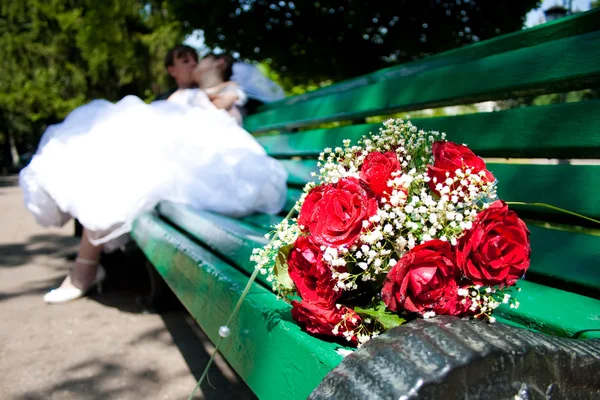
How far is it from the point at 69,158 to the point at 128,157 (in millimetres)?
362

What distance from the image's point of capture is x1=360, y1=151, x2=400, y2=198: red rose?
1166 mm

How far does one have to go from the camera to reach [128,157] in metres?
3.26

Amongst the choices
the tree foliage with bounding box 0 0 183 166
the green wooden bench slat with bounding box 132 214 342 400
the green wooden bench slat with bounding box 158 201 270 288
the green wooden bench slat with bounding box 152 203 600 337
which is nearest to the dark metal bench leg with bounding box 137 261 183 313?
the green wooden bench slat with bounding box 158 201 270 288

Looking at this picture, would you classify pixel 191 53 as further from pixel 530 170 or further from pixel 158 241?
pixel 530 170

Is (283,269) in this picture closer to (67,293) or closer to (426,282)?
(426,282)

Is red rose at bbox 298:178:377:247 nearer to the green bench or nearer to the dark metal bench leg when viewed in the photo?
the green bench

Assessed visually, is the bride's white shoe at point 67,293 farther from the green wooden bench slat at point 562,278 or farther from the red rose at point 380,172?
the red rose at point 380,172

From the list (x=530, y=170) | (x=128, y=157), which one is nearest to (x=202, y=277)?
(x=530, y=170)

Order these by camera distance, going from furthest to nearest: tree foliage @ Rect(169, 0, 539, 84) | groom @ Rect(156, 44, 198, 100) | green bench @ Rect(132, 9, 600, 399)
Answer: tree foliage @ Rect(169, 0, 539, 84) < groom @ Rect(156, 44, 198, 100) < green bench @ Rect(132, 9, 600, 399)

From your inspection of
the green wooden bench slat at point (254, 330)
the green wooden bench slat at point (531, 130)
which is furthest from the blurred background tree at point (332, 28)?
the green wooden bench slat at point (254, 330)

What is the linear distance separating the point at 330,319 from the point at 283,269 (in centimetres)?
21

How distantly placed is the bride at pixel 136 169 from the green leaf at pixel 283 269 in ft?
5.95

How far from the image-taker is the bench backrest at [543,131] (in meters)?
1.42

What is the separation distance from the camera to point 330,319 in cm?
113
